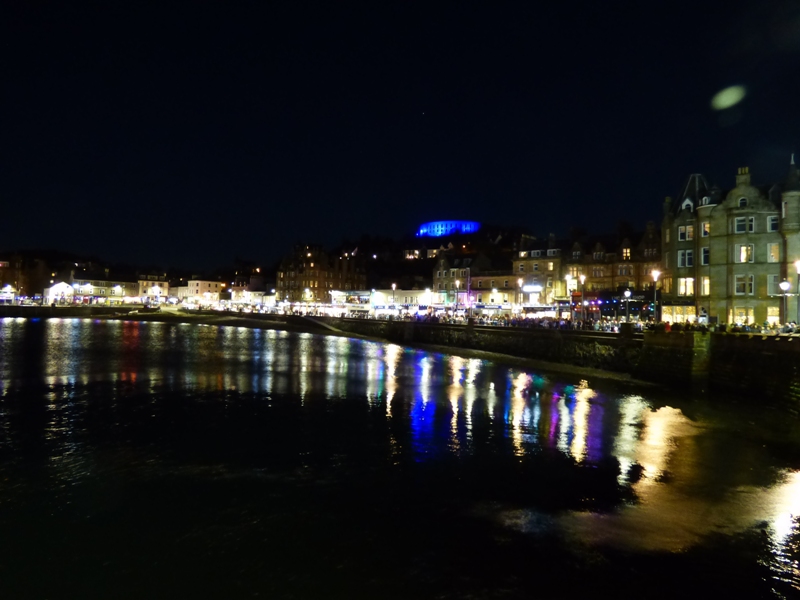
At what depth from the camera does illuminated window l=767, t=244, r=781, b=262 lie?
146ft

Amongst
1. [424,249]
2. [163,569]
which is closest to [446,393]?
[163,569]

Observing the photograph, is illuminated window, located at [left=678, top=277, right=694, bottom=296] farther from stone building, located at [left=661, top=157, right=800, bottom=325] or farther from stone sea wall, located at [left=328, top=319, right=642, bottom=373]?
stone sea wall, located at [left=328, top=319, right=642, bottom=373]

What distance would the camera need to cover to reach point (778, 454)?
786 inches

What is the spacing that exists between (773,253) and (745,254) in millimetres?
1824

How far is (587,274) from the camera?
78062mm

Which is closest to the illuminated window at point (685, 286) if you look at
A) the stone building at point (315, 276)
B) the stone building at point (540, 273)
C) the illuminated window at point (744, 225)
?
the illuminated window at point (744, 225)

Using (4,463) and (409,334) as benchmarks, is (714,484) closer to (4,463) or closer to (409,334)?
(4,463)

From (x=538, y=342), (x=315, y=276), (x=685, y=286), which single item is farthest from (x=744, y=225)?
(x=315, y=276)

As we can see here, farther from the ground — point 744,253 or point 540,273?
point 540,273

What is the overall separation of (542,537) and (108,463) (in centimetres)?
1240

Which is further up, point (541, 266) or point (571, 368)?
point (541, 266)

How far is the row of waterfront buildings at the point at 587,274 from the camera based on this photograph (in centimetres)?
4525

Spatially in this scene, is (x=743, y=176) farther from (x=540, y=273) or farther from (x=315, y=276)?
(x=315, y=276)

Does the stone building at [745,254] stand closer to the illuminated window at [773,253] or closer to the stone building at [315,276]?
the illuminated window at [773,253]
